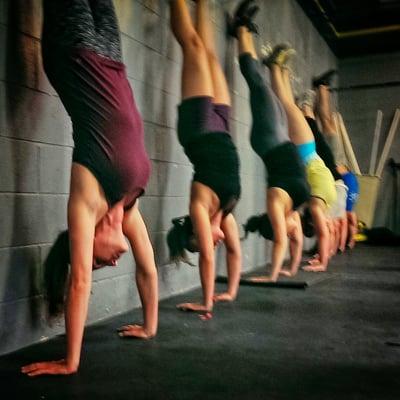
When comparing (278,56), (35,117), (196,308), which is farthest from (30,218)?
(278,56)

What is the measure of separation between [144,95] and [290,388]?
172 cm

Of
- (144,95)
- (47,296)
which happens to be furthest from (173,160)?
(47,296)

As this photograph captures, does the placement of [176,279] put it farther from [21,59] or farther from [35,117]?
[21,59]

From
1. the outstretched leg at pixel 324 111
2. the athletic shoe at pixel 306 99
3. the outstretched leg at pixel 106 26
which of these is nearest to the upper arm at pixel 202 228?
the outstretched leg at pixel 106 26

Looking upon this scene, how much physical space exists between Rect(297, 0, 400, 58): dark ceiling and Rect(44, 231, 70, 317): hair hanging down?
4.44 metres

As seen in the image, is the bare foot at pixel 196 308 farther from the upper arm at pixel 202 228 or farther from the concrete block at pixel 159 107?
the concrete block at pixel 159 107

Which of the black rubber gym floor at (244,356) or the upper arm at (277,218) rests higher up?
the upper arm at (277,218)

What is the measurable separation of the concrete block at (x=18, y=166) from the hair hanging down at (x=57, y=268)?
236mm

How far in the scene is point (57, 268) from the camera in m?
1.96

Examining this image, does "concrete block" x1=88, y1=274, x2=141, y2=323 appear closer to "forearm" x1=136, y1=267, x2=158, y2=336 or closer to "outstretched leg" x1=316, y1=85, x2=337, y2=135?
"forearm" x1=136, y1=267, x2=158, y2=336

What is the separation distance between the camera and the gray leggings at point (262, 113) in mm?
3574

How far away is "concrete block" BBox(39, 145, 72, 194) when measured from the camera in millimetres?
2051

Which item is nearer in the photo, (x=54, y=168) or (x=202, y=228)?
(x=54, y=168)

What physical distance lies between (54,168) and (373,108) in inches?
237
